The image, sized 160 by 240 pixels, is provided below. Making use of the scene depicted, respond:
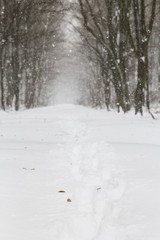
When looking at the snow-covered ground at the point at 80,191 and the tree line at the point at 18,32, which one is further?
the tree line at the point at 18,32

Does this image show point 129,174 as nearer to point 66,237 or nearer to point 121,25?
point 66,237

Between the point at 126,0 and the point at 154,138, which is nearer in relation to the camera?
the point at 154,138

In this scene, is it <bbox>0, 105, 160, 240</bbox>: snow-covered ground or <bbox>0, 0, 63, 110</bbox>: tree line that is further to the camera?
<bbox>0, 0, 63, 110</bbox>: tree line

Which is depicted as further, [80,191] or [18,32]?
[18,32]

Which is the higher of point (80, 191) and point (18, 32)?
point (18, 32)

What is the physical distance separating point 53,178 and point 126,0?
8.26m

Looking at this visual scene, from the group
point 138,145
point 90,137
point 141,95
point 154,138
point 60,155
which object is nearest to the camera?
point 60,155

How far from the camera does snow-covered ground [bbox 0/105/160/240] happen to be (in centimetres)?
206

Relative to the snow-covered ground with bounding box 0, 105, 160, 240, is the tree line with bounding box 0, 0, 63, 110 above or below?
above

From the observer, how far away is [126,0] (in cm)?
966

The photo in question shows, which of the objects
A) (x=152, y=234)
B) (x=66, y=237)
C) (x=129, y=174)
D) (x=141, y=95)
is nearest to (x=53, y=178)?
(x=129, y=174)

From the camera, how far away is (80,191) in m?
2.87

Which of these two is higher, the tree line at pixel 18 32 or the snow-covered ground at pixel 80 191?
the tree line at pixel 18 32

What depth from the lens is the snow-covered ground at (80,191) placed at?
206 cm
